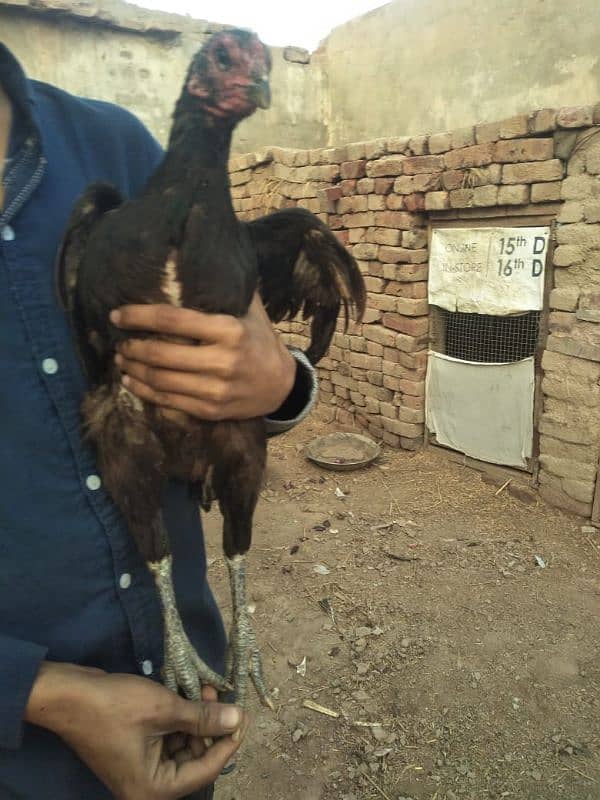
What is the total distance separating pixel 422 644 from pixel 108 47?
8159 mm

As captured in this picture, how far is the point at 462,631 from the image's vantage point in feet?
11.4

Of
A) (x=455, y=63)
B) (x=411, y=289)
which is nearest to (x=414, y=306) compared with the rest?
(x=411, y=289)

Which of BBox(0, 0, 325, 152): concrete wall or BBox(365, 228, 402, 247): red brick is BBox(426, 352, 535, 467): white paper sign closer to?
BBox(365, 228, 402, 247): red brick

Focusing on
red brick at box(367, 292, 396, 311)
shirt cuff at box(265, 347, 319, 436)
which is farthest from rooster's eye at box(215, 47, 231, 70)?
red brick at box(367, 292, 396, 311)

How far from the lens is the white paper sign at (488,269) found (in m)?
4.38

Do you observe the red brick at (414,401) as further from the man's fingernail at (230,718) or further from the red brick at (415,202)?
the man's fingernail at (230,718)

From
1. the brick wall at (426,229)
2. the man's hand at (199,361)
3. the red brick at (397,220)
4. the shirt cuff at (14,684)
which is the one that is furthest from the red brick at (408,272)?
the shirt cuff at (14,684)

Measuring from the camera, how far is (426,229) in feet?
17.1

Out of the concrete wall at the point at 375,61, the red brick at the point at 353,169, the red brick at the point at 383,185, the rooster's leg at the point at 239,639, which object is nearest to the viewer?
the rooster's leg at the point at 239,639

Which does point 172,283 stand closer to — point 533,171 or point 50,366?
point 50,366

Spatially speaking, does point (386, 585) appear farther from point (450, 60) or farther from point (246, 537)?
point (450, 60)

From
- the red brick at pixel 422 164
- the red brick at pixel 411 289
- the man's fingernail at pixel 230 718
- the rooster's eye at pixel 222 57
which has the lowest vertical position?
the man's fingernail at pixel 230 718

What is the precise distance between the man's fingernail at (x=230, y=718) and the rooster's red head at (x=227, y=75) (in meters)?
1.21

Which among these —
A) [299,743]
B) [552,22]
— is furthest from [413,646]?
[552,22]
